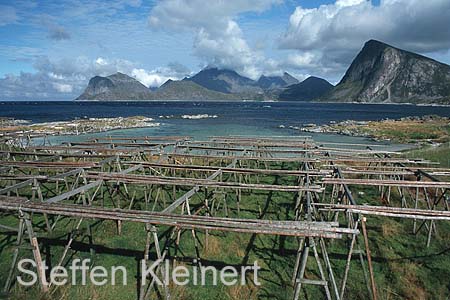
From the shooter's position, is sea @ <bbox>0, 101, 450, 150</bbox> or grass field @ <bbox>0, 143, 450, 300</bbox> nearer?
grass field @ <bbox>0, 143, 450, 300</bbox>

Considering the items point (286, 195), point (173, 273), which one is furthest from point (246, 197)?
point (173, 273)

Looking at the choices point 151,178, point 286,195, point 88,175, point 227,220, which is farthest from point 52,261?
point 286,195

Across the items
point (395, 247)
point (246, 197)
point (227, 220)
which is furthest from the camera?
point (246, 197)

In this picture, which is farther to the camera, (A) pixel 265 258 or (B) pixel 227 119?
A: (B) pixel 227 119

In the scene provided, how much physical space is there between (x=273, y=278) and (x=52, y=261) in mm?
7104

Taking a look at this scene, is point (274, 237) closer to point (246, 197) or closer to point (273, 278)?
point (273, 278)

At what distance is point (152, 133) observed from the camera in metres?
54.8

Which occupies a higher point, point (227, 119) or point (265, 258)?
point (227, 119)

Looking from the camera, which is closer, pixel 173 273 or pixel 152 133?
pixel 173 273

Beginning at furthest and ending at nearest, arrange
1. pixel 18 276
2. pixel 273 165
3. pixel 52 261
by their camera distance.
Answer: pixel 273 165 → pixel 52 261 → pixel 18 276

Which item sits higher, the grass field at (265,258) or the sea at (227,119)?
the sea at (227,119)

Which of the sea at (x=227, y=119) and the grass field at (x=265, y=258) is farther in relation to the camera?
the sea at (x=227, y=119)

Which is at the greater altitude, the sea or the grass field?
the sea

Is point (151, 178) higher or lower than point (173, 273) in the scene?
higher
